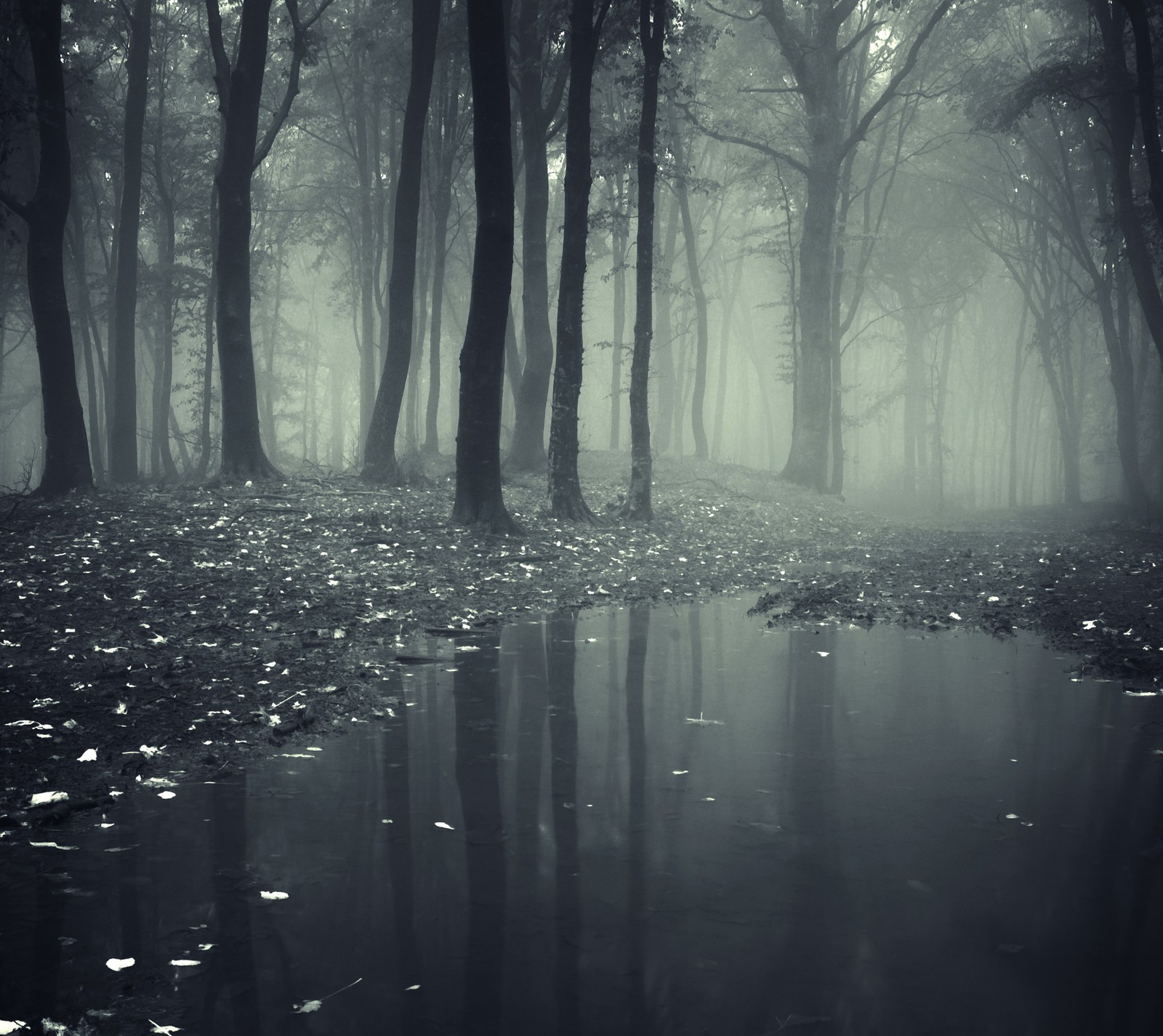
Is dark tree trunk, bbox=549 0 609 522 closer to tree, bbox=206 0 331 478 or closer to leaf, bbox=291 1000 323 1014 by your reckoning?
tree, bbox=206 0 331 478

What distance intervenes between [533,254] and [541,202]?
1.29 m

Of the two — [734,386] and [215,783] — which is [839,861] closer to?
[215,783]

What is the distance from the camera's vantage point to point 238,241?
17.2 m

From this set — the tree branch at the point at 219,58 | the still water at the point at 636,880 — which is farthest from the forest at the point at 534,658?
the tree branch at the point at 219,58

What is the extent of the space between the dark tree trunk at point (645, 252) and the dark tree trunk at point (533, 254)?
178 inches

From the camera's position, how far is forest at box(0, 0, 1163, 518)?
614 inches

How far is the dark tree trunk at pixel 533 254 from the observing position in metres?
21.1

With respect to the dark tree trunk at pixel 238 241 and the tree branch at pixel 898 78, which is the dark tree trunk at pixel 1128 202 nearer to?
the tree branch at pixel 898 78

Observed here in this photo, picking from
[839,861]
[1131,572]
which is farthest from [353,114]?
[839,861]

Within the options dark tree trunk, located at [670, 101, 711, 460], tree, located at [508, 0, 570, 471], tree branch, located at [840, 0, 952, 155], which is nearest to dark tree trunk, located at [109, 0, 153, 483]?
tree, located at [508, 0, 570, 471]

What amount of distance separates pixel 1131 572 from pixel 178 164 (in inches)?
1082

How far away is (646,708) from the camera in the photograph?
6.28 metres

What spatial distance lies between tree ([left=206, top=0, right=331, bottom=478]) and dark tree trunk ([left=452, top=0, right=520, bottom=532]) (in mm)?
5336

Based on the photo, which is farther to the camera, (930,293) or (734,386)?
(734,386)
